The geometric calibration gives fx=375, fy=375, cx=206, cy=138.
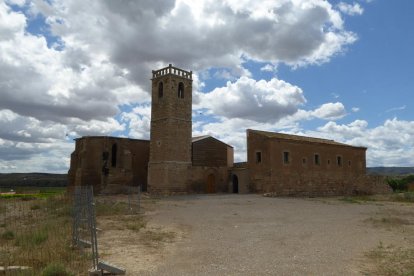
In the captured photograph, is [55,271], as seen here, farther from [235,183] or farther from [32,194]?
[32,194]

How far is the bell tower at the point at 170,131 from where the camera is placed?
30.5 m

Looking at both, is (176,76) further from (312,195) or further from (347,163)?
(347,163)

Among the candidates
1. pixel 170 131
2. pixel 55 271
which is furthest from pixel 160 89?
pixel 55 271

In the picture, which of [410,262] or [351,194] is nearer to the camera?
[410,262]

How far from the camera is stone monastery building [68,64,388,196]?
1206 inches

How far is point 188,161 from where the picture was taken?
31797 millimetres

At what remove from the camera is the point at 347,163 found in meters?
37.5

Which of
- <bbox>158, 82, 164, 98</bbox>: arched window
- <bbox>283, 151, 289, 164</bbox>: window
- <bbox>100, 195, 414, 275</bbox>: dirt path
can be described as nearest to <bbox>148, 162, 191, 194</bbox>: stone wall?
<bbox>158, 82, 164, 98</bbox>: arched window

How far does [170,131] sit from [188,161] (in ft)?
10.1

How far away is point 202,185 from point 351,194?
50.3 feet

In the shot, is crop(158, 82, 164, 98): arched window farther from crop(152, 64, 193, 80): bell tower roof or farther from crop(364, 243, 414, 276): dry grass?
crop(364, 243, 414, 276): dry grass

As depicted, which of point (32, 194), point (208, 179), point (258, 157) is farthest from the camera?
point (32, 194)

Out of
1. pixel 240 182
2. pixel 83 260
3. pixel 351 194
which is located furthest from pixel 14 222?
pixel 351 194

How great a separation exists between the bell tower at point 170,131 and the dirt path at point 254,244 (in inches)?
571
